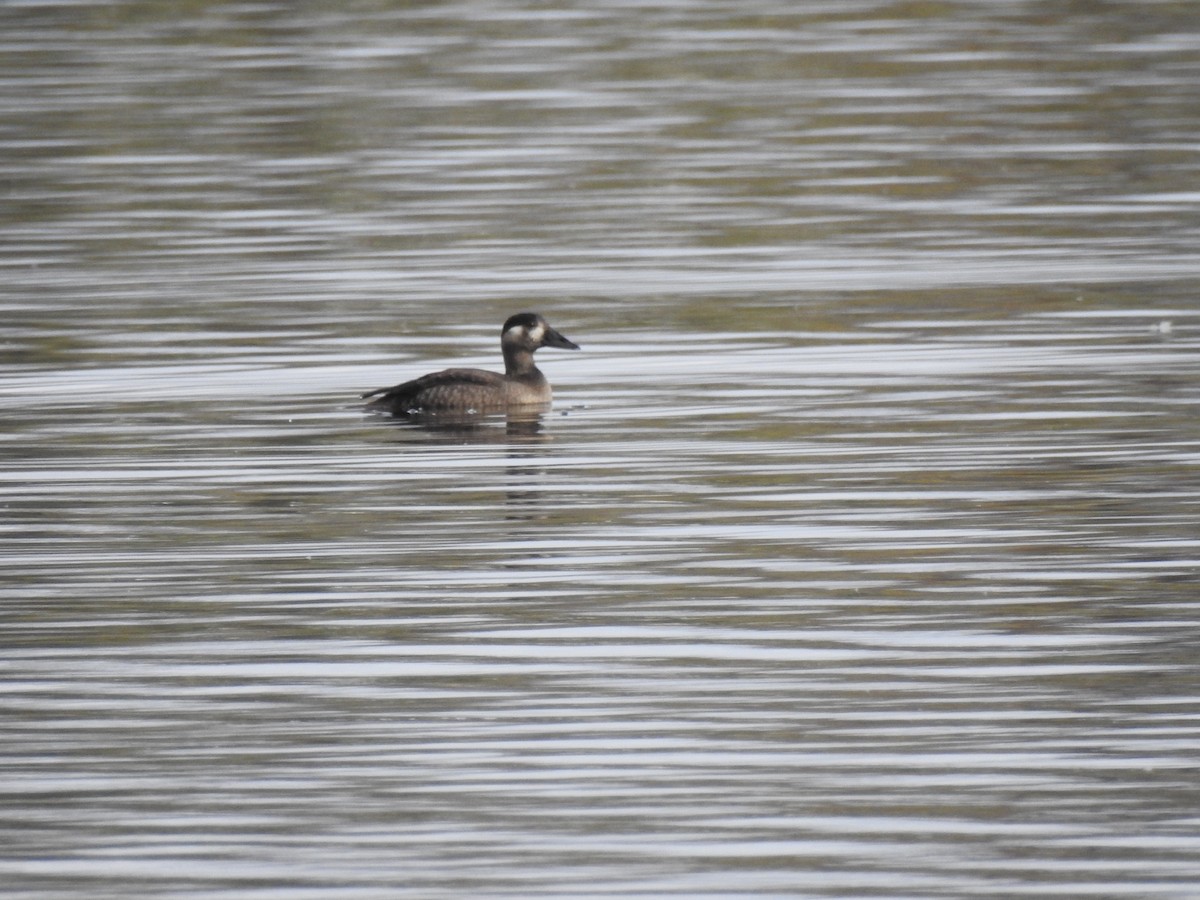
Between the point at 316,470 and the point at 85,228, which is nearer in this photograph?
the point at 316,470

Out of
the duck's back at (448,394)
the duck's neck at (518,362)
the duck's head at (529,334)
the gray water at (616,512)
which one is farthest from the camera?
the duck's head at (529,334)

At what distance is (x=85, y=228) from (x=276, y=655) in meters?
15.2

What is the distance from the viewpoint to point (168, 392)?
1705 cm


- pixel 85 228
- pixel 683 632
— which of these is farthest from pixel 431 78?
pixel 683 632

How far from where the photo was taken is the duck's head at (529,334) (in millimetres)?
17125

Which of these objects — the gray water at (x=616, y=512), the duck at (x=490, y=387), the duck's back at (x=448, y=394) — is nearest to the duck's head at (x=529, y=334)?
the duck at (x=490, y=387)

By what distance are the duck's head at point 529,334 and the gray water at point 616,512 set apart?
34cm

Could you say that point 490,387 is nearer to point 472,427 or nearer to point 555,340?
point 472,427

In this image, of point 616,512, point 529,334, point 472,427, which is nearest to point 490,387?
point 472,427

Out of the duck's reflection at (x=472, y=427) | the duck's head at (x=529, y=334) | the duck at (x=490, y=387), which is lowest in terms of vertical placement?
the duck's reflection at (x=472, y=427)

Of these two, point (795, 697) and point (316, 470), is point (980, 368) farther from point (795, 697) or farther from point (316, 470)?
point (795, 697)

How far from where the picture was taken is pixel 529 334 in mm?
17172

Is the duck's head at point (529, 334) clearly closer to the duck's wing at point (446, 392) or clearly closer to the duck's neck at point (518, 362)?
the duck's neck at point (518, 362)

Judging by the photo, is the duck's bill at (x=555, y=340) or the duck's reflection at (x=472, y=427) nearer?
the duck's reflection at (x=472, y=427)
